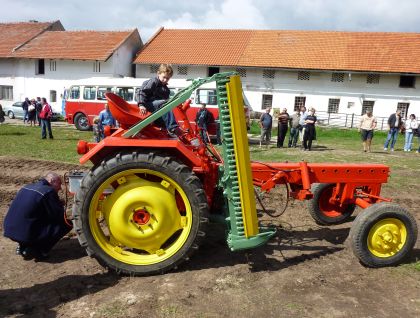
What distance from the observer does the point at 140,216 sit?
3.97m

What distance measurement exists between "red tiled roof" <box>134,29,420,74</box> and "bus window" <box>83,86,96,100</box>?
11624 mm

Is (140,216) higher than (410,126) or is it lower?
lower

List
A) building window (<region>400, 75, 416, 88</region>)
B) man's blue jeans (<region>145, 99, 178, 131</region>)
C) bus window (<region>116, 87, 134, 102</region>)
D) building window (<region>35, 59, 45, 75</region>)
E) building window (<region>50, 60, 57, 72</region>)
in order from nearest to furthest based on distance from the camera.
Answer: man's blue jeans (<region>145, 99, 178, 131</region>), bus window (<region>116, 87, 134, 102</region>), building window (<region>400, 75, 416, 88</region>), building window (<region>50, 60, 57, 72</region>), building window (<region>35, 59, 45, 75</region>)

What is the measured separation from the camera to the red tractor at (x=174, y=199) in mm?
3762

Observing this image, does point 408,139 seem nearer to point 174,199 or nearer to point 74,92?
point 174,199

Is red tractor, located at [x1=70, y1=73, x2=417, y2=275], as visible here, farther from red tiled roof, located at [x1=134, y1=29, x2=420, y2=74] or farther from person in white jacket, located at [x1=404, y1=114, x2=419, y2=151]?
red tiled roof, located at [x1=134, y1=29, x2=420, y2=74]

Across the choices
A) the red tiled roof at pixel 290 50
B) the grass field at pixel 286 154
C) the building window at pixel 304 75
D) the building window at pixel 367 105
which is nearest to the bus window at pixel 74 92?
the grass field at pixel 286 154

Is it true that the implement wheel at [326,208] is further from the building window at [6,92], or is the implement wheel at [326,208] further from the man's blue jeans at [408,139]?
the building window at [6,92]

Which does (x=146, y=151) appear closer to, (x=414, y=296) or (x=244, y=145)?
(x=244, y=145)

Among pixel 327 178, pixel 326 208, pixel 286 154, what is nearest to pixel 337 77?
pixel 286 154

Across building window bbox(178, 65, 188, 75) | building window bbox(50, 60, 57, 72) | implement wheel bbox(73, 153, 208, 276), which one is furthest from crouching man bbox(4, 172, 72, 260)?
building window bbox(50, 60, 57, 72)

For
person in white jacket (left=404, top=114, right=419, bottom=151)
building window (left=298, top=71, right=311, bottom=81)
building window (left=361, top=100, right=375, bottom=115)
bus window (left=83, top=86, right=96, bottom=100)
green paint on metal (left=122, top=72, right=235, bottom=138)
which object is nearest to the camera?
green paint on metal (left=122, top=72, right=235, bottom=138)

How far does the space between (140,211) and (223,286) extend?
1075mm

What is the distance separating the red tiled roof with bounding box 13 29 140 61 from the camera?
100 feet
